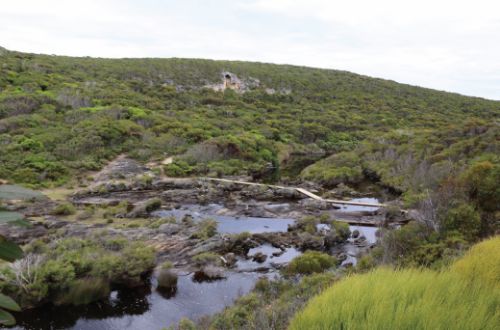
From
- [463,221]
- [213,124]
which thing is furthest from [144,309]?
[213,124]

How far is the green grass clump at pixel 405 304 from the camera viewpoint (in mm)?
2723

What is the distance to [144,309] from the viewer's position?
1188cm

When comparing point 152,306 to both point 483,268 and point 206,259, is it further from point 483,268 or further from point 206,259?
point 483,268

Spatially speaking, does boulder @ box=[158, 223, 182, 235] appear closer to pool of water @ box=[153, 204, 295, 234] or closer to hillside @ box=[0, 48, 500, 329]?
hillside @ box=[0, 48, 500, 329]

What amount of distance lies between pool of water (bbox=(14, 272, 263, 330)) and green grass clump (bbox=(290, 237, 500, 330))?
8.92 metres

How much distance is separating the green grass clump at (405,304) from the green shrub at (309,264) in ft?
34.8

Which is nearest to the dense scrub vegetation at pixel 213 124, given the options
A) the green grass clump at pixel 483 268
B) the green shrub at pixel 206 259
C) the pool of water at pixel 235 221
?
the pool of water at pixel 235 221

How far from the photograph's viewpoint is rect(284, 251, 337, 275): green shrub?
46.2ft

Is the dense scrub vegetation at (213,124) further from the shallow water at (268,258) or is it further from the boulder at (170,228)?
the boulder at (170,228)

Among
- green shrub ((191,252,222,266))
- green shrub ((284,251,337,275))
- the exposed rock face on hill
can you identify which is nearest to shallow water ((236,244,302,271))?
green shrub ((191,252,222,266))

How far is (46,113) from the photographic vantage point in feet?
128

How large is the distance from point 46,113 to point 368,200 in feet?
104

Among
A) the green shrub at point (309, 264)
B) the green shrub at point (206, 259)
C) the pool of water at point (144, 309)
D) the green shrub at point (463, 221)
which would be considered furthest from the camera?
the green shrub at point (206, 259)

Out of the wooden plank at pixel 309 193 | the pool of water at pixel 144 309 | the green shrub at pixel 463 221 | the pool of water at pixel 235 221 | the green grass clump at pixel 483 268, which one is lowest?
the pool of water at pixel 144 309
